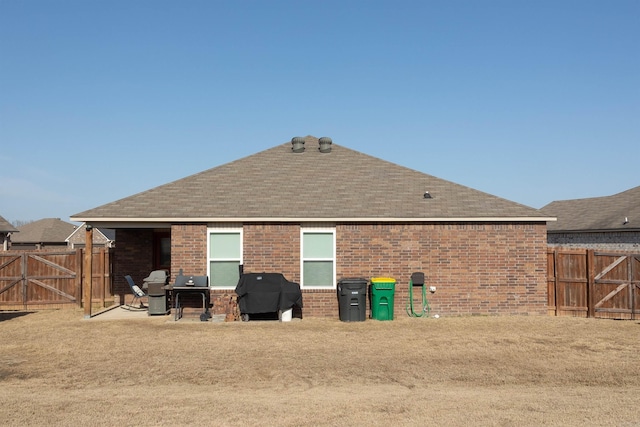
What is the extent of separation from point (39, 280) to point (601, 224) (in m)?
25.4

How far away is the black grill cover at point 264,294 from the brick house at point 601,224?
18.4 m

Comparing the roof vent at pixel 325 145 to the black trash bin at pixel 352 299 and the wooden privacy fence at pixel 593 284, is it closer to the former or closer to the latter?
the black trash bin at pixel 352 299

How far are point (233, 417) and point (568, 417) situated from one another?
13.1 feet

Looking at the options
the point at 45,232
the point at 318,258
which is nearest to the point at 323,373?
the point at 318,258

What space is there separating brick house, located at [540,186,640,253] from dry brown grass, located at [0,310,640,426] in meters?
13.7

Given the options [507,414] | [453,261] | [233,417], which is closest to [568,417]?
[507,414]

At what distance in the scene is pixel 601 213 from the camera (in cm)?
3189

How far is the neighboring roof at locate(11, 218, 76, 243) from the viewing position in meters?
58.7

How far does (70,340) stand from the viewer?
507 inches

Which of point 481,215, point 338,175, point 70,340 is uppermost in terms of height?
point 338,175

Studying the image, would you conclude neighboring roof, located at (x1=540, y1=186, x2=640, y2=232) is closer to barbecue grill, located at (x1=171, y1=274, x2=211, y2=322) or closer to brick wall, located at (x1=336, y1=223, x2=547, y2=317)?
→ brick wall, located at (x1=336, y1=223, x2=547, y2=317)

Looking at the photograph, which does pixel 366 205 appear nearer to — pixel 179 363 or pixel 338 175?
pixel 338 175

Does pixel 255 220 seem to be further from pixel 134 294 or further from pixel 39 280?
pixel 39 280

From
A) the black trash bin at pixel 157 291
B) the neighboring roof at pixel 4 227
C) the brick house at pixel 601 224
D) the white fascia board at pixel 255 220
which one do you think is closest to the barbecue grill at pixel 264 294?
the white fascia board at pixel 255 220
